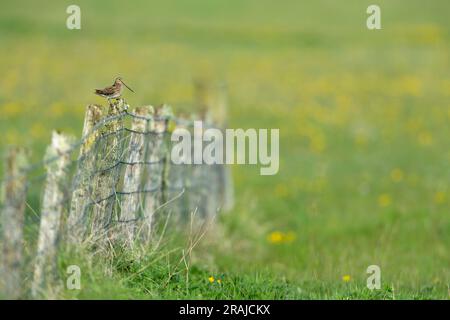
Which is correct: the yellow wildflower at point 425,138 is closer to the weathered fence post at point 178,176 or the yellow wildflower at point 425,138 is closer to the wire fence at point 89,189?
the weathered fence post at point 178,176

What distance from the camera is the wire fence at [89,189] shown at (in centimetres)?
500

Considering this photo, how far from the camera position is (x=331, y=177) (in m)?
14.5

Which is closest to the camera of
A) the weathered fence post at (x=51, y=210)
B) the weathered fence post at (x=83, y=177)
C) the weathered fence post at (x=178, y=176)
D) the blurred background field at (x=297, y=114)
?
the weathered fence post at (x=51, y=210)

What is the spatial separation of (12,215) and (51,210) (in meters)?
0.30

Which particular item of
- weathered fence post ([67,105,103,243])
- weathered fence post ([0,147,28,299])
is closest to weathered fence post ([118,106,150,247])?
weathered fence post ([67,105,103,243])

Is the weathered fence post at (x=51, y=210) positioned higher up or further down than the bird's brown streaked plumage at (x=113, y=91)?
further down

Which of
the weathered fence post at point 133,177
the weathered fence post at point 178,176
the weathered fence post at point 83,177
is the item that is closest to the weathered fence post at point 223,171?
the weathered fence post at point 178,176

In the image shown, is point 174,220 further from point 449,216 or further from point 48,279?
point 449,216

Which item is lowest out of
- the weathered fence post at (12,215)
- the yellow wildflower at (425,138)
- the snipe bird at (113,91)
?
the weathered fence post at (12,215)

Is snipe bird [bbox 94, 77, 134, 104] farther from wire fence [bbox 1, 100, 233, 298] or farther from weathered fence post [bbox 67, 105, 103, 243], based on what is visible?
weathered fence post [bbox 67, 105, 103, 243]

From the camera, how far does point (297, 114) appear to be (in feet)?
62.4

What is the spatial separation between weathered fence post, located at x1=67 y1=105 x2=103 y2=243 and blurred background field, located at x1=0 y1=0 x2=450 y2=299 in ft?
1.51

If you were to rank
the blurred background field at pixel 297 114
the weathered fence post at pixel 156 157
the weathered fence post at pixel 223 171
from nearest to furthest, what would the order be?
1. the weathered fence post at pixel 156 157
2. the blurred background field at pixel 297 114
3. the weathered fence post at pixel 223 171

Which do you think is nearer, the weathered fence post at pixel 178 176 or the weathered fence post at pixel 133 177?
the weathered fence post at pixel 133 177
